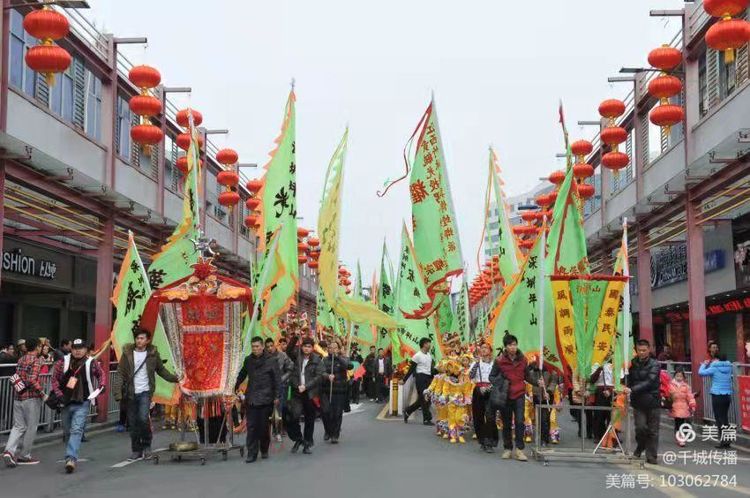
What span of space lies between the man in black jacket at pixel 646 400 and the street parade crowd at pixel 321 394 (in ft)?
0.04

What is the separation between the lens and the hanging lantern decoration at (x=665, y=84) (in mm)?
14734

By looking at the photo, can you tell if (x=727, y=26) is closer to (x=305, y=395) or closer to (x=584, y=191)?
(x=305, y=395)

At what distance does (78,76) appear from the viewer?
64.0 ft

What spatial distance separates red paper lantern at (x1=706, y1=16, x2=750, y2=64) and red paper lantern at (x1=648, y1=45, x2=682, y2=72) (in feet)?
10.6

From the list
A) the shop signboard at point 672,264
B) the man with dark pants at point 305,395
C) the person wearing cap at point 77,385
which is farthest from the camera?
the shop signboard at point 672,264

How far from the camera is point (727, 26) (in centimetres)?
1127

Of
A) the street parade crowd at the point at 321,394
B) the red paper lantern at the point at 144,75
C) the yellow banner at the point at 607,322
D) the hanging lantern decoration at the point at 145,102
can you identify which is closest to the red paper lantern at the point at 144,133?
the hanging lantern decoration at the point at 145,102

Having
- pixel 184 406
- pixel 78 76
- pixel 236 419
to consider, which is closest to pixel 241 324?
pixel 184 406

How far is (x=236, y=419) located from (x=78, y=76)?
9784 mm

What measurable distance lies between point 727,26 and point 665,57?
11.6ft

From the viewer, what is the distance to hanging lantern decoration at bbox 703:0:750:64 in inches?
435

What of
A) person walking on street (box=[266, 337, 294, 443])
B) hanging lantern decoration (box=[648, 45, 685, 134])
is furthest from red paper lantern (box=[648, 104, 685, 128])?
person walking on street (box=[266, 337, 294, 443])

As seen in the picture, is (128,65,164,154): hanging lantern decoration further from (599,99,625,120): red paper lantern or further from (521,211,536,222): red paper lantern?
(521,211,536,222): red paper lantern

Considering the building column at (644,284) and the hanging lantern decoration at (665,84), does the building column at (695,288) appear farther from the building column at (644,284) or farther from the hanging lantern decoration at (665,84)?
the building column at (644,284)
